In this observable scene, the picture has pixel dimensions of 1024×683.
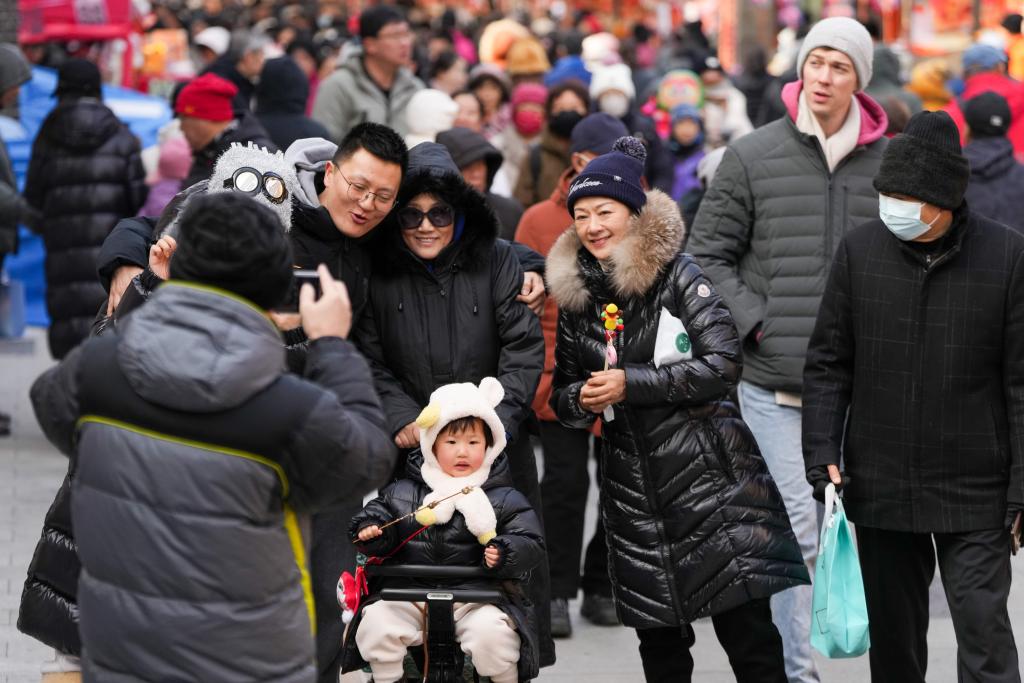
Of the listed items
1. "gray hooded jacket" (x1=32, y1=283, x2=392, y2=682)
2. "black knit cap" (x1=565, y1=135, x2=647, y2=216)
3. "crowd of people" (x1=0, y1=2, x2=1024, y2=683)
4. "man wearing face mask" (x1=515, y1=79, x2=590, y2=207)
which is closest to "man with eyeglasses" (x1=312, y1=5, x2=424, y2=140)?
"man wearing face mask" (x1=515, y1=79, x2=590, y2=207)

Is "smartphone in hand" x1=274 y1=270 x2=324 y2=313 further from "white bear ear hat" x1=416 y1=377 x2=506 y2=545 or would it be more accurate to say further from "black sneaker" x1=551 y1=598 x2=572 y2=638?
"black sneaker" x1=551 y1=598 x2=572 y2=638

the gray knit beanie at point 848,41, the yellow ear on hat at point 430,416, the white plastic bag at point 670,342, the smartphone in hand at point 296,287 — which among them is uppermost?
A: the gray knit beanie at point 848,41

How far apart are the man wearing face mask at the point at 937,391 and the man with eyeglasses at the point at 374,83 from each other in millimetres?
5410

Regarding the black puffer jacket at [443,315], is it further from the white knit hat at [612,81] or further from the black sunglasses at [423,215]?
the white knit hat at [612,81]

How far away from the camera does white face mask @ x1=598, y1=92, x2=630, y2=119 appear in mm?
10508

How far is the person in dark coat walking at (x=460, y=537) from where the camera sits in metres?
4.87

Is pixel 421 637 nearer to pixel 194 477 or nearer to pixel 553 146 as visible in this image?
pixel 194 477

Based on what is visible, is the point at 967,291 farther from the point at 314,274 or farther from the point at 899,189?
the point at 314,274

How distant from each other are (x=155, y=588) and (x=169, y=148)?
639cm

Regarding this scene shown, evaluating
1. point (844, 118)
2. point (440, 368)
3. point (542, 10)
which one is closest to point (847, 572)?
point (440, 368)

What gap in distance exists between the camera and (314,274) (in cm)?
429

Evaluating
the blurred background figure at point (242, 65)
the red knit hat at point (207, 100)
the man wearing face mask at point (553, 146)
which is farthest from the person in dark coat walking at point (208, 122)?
the man wearing face mask at point (553, 146)

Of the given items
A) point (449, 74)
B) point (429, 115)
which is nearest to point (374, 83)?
point (429, 115)

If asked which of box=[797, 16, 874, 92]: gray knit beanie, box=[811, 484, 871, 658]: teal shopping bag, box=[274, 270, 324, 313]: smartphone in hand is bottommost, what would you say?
box=[811, 484, 871, 658]: teal shopping bag
